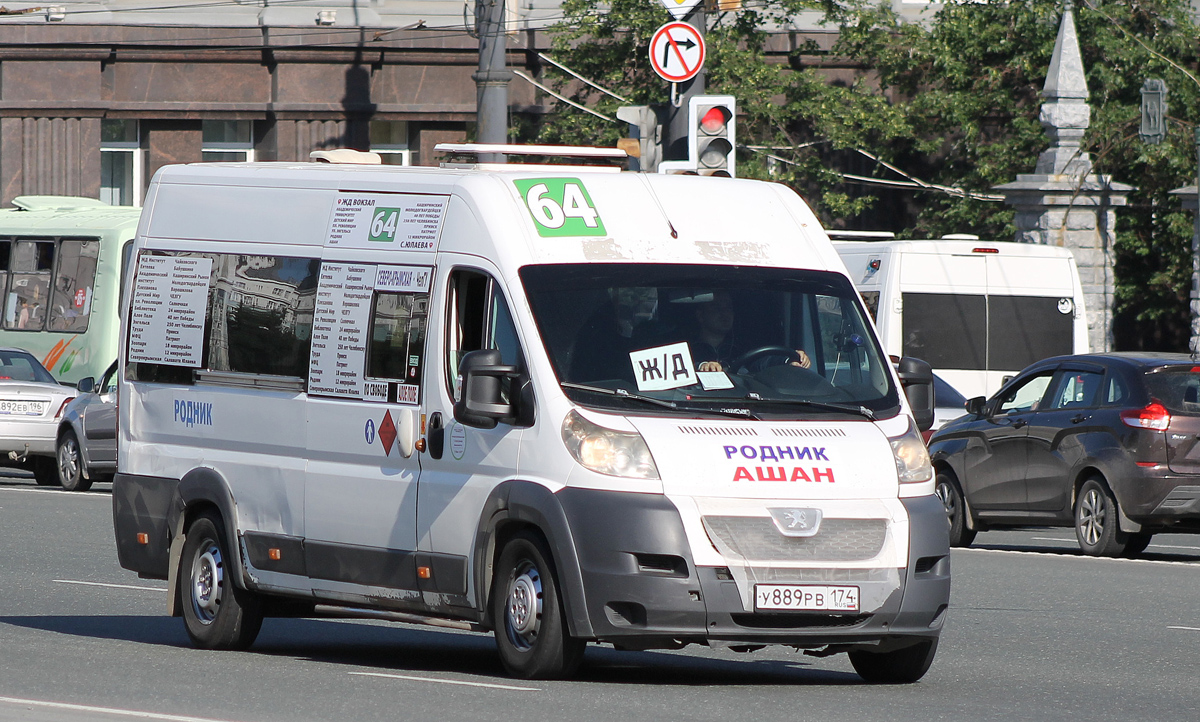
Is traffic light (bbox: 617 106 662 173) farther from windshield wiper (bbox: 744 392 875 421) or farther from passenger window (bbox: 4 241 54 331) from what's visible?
passenger window (bbox: 4 241 54 331)

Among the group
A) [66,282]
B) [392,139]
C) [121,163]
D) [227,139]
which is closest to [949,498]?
[66,282]

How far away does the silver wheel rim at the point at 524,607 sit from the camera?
29.0 feet

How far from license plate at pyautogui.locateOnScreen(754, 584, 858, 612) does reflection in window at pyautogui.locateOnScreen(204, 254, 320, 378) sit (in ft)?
8.81

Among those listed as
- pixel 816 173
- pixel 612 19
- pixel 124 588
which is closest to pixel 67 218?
pixel 612 19

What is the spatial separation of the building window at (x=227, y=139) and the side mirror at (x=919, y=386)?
98.7 ft

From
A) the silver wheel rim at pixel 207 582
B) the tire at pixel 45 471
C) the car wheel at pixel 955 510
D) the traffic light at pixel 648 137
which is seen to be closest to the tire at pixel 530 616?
the silver wheel rim at pixel 207 582

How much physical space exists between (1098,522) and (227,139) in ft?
82.3

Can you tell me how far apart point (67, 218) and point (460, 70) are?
32.7ft

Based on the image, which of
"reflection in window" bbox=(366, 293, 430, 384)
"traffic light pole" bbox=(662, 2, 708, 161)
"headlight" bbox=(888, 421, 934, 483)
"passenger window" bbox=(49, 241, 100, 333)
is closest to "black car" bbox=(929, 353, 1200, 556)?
"traffic light pole" bbox=(662, 2, 708, 161)

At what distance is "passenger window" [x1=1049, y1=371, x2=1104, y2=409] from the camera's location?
16688 mm

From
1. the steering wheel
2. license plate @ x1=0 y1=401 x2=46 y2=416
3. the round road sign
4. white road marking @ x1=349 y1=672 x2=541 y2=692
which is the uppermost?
the round road sign

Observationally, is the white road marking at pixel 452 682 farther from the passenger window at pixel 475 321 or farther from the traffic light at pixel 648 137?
the traffic light at pixel 648 137

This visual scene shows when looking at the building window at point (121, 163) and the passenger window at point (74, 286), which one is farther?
the building window at point (121, 163)

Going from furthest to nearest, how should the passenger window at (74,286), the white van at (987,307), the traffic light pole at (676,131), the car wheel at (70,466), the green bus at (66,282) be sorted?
the passenger window at (74,286), the green bus at (66,282), the car wheel at (70,466), the white van at (987,307), the traffic light pole at (676,131)
